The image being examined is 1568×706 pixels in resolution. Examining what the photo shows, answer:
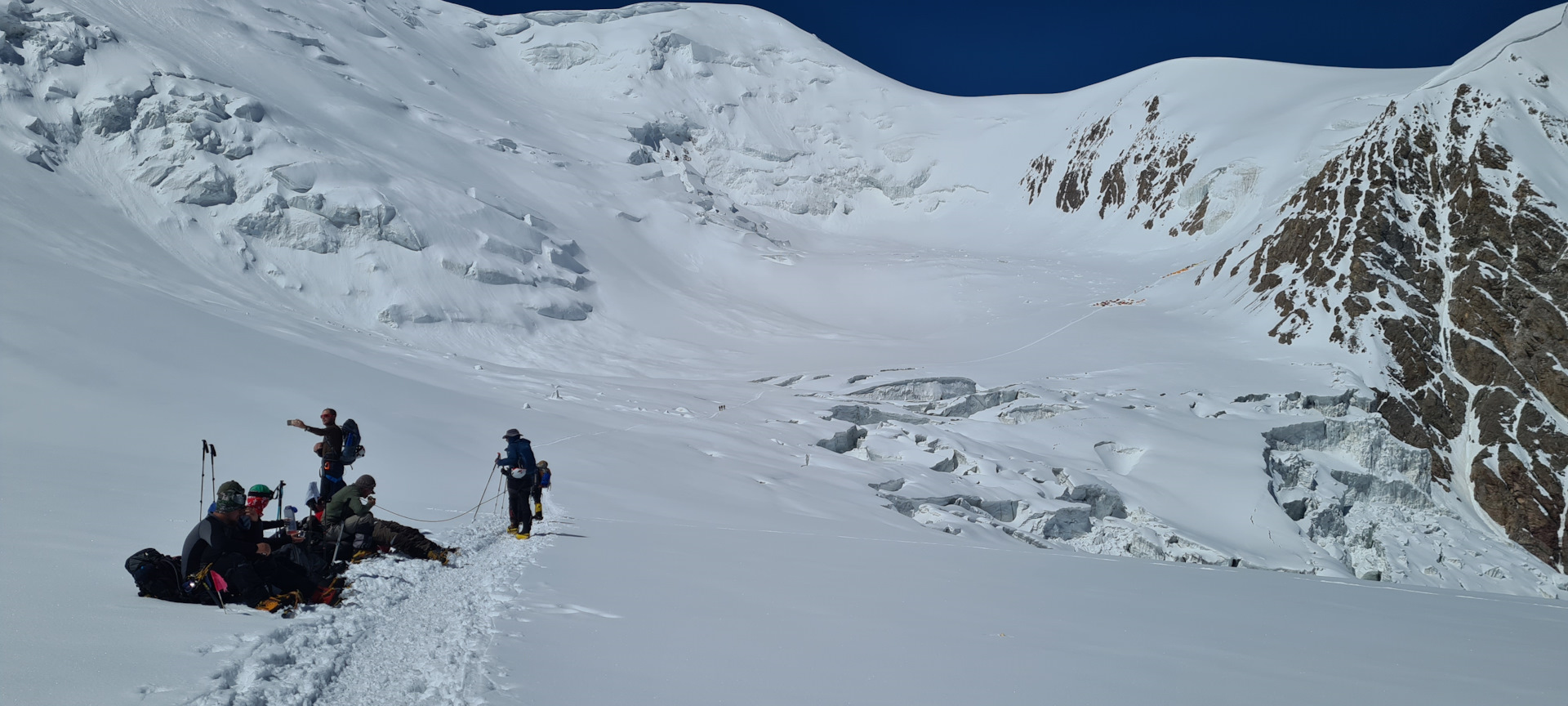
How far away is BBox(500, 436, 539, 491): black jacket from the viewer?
12664 millimetres

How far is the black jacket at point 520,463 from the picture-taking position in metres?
12.7

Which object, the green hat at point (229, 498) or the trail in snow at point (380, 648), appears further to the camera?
the green hat at point (229, 498)

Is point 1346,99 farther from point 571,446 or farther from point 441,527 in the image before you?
point 441,527

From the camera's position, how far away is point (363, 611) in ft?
24.0

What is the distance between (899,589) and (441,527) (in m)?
6.74

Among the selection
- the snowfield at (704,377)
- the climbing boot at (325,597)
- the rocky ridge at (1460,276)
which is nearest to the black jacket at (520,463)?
the snowfield at (704,377)

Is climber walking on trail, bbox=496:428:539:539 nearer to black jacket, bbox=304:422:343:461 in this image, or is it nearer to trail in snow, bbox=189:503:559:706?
black jacket, bbox=304:422:343:461

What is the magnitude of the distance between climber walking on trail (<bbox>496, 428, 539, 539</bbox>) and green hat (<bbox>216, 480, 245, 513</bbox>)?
5.09 metres

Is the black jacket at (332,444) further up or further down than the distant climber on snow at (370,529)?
further up

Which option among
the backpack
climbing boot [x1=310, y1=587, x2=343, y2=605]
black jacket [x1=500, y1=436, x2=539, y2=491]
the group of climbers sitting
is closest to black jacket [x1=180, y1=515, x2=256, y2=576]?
the group of climbers sitting

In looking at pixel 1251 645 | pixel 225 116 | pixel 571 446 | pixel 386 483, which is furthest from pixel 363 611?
pixel 225 116

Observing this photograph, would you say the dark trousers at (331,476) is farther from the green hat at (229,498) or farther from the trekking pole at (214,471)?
the green hat at (229,498)

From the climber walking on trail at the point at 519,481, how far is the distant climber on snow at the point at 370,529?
88.8 inches

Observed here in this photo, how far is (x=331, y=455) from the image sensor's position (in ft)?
37.7
